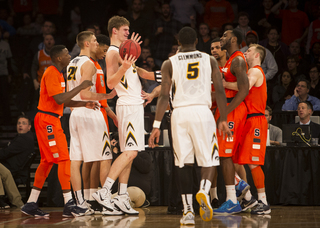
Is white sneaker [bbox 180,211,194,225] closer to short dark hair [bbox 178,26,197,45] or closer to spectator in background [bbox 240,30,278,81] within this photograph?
short dark hair [bbox 178,26,197,45]

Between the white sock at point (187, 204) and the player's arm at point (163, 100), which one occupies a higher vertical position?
the player's arm at point (163, 100)

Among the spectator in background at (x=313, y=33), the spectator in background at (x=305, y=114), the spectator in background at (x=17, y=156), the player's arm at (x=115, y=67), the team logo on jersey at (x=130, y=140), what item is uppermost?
the spectator in background at (x=313, y=33)

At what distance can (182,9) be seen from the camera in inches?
470

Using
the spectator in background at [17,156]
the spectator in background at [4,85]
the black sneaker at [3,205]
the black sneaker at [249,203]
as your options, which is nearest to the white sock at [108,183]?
the black sneaker at [249,203]

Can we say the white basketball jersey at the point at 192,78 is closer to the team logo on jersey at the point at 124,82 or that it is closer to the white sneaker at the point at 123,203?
the team logo on jersey at the point at 124,82

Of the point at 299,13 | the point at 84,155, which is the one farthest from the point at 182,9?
the point at 84,155

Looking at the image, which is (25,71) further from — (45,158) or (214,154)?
A: (214,154)

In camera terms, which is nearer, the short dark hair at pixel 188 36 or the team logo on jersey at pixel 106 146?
the short dark hair at pixel 188 36

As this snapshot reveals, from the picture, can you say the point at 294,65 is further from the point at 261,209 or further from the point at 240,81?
the point at 261,209

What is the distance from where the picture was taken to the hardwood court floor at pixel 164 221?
15.0 feet

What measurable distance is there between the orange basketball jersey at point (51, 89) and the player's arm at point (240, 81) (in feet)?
7.54

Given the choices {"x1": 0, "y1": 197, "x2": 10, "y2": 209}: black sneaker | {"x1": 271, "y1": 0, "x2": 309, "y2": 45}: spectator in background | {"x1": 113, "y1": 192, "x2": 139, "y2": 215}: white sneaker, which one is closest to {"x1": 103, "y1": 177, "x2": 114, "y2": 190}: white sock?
{"x1": 113, "y1": 192, "x2": 139, "y2": 215}: white sneaker

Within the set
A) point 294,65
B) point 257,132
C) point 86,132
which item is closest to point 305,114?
point 257,132

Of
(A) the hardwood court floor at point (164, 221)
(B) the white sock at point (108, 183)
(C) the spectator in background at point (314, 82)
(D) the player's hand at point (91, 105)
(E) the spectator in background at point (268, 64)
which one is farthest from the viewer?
(E) the spectator in background at point (268, 64)
